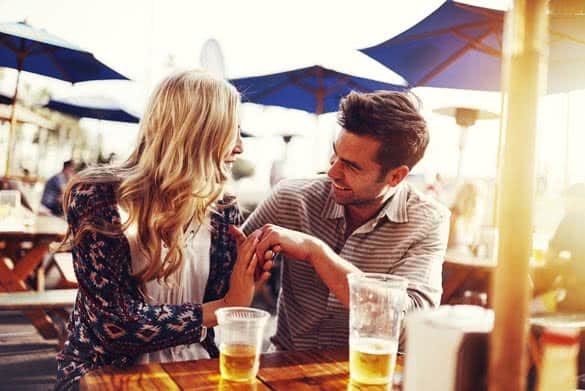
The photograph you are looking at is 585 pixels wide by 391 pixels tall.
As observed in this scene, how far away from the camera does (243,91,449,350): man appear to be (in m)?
1.89

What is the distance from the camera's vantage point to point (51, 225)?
17.7 ft

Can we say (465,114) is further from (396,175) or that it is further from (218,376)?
(218,376)

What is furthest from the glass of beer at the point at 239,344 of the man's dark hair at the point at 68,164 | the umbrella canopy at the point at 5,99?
the umbrella canopy at the point at 5,99

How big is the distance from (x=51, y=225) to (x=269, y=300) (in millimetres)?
2536

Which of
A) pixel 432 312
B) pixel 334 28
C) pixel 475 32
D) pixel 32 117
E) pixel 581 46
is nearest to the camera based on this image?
pixel 432 312

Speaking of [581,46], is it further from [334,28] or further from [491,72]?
[334,28]

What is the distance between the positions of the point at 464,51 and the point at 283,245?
4939mm

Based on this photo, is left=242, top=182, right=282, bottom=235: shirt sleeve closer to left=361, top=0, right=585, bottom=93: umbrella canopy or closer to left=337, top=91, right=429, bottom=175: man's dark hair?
left=337, top=91, right=429, bottom=175: man's dark hair

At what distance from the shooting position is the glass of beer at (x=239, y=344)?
3.81 ft

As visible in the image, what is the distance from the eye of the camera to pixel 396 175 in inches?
84.0

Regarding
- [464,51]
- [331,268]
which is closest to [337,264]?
[331,268]

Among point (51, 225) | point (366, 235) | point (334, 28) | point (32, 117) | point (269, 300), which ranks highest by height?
point (334, 28)

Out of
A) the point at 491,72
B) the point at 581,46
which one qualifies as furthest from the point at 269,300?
the point at 581,46

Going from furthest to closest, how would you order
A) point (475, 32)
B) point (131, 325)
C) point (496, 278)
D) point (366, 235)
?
point (475, 32) < point (366, 235) < point (131, 325) < point (496, 278)
